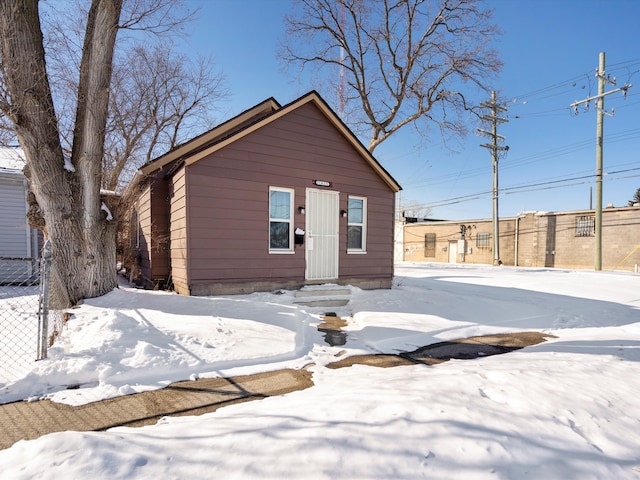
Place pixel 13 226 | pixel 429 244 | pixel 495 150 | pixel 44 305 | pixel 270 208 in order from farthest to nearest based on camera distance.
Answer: pixel 429 244 < pixel 495 150 < pixel 13 226 < pixel 270 208 < pixel 44 305

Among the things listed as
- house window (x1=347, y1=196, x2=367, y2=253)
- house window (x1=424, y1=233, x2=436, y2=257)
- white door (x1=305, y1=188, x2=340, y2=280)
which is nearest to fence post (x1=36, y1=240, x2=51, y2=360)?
white door (x1=305, y1=188, x2=340, y2=280)

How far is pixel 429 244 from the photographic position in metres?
30.7

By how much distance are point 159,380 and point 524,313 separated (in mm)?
7011

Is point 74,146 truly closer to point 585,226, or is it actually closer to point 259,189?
point 259,189

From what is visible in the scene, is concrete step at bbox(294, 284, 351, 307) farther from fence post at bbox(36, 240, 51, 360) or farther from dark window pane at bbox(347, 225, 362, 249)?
fence post at bbox(36, 240, 51, 360)

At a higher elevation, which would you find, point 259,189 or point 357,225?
point 259,189

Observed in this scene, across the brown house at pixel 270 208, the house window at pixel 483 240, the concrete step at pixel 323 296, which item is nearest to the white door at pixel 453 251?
the house window at pixel 483 240

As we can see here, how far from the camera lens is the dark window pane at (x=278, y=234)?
7398 mm

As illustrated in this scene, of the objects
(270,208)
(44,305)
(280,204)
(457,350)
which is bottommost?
(457,350)

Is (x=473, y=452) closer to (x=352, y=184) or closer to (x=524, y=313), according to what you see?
(x=524, y=313)

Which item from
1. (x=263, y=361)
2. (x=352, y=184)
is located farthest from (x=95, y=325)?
(x=352, y=184)

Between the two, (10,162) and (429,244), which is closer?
(10,162)

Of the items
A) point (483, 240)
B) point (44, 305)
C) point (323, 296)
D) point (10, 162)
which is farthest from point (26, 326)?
point (483, 240)

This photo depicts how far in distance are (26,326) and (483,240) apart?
27.5 meters
